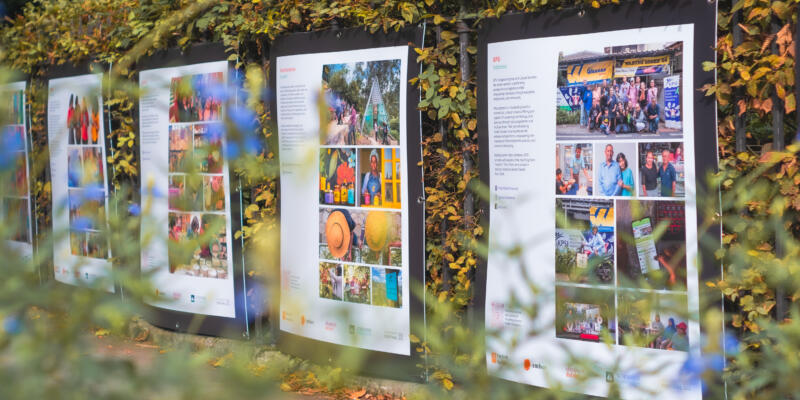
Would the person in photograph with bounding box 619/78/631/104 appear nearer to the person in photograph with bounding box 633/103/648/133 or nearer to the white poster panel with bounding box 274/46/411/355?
the person in photograph with bounding box 633/103/648/133

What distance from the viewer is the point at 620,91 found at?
359cm

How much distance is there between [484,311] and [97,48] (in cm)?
439

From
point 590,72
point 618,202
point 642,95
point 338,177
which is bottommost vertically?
point 618,202

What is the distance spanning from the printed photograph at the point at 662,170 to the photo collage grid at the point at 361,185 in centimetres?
141

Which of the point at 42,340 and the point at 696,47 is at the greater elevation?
the point at 696,47

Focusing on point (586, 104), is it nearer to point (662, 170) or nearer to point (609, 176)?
point (609, 176)

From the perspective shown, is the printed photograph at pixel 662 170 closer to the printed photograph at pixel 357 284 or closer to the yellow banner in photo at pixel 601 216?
the yellow banner in photo at pixel 601 216

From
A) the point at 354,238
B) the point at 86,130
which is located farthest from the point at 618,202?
the point at 86,130

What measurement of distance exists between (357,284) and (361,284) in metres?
0.03

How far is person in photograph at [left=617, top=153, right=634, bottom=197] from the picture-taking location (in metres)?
3.57

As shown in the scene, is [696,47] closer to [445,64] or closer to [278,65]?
[445,64]

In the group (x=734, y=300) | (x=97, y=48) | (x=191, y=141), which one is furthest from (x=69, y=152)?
(x=734, y=300)

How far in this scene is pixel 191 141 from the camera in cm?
565

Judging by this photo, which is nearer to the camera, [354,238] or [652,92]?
[652,92]
